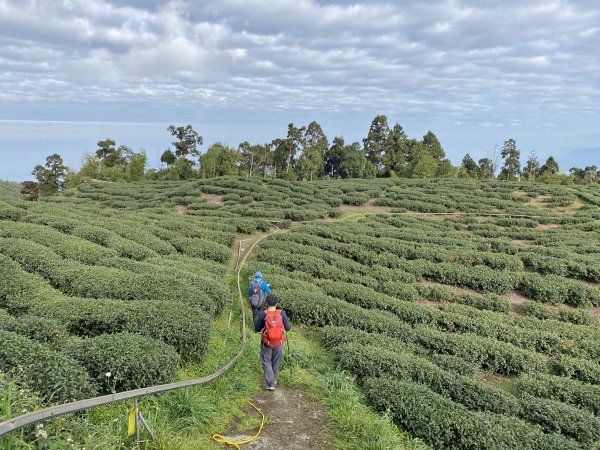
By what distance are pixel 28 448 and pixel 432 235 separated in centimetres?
2624

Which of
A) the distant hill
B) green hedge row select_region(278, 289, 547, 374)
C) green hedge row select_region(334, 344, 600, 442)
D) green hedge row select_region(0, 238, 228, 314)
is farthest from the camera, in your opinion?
the distant hill

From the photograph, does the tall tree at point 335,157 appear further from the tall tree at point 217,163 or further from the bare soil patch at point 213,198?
the bare soil patch at point 213,198

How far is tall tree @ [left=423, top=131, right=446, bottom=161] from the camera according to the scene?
2928 inches

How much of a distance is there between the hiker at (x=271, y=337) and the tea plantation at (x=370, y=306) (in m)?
1.78

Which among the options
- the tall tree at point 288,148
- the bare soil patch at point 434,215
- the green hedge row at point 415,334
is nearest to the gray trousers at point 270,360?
the green hedge row at point 415,334

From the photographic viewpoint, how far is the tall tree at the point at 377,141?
7323 cm

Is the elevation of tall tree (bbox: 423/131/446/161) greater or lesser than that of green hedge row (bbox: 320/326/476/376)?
greater

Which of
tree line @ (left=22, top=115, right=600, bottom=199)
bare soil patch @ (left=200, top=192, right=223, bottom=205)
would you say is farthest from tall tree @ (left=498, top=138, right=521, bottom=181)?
bare soil patch @ (left=200, top=192, right=223, bottom=205)

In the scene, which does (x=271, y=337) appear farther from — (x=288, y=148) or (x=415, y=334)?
(x=288, y=148)

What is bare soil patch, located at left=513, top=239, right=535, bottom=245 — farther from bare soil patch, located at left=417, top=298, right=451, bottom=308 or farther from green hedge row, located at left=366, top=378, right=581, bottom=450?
green hedge row, located at left=366, top=378, right=581, bottom=450

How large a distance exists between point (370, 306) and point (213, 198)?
2711 centimetres

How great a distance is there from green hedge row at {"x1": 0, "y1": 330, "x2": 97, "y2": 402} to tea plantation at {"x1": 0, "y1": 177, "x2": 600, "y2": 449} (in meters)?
0.03

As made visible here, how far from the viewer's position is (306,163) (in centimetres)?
6719

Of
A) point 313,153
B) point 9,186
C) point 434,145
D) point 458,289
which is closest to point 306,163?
point 313,153
